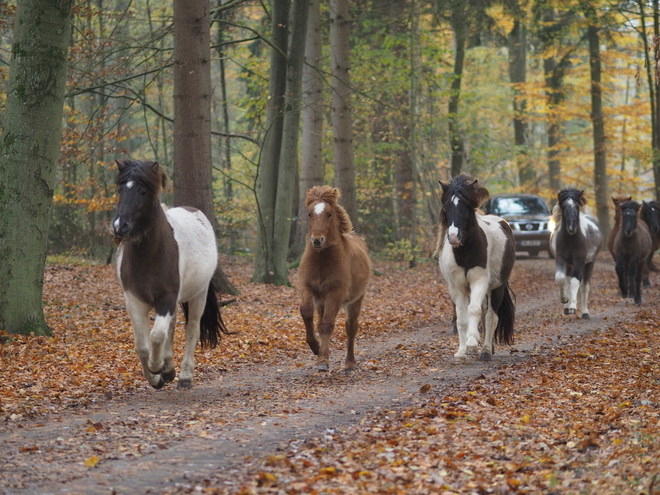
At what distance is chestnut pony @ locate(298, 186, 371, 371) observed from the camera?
8.55 meters

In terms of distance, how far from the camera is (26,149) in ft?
32.8

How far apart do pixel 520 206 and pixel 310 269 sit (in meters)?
22.3

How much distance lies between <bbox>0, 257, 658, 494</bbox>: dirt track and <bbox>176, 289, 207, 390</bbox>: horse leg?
15 centimetres

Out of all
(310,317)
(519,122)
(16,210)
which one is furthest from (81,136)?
(519,122)

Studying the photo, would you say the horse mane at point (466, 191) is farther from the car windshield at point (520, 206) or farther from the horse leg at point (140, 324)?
the car windshield at point (520, 206)

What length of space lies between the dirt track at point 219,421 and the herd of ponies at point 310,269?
1.38 ft

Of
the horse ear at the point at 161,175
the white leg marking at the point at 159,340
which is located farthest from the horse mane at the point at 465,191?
the white leg marking at the point at 159,340

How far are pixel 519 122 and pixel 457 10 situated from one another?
1091 cm

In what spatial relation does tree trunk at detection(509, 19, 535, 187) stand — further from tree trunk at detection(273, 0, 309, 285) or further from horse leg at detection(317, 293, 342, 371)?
horse leg at detection(317, 293, 342, 371)

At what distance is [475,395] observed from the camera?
24.3ft

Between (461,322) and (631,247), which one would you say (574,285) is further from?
(461,322)

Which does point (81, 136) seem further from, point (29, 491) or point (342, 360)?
point (29, 491)

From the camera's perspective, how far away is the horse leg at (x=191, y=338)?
809cm

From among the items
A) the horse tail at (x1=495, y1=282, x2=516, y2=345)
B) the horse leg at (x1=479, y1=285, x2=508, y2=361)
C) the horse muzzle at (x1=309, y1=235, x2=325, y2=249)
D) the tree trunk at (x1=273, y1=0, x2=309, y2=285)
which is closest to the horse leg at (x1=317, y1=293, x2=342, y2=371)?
the horse muzzle at (x1=309, y1=235, x2=325, y2=249)
